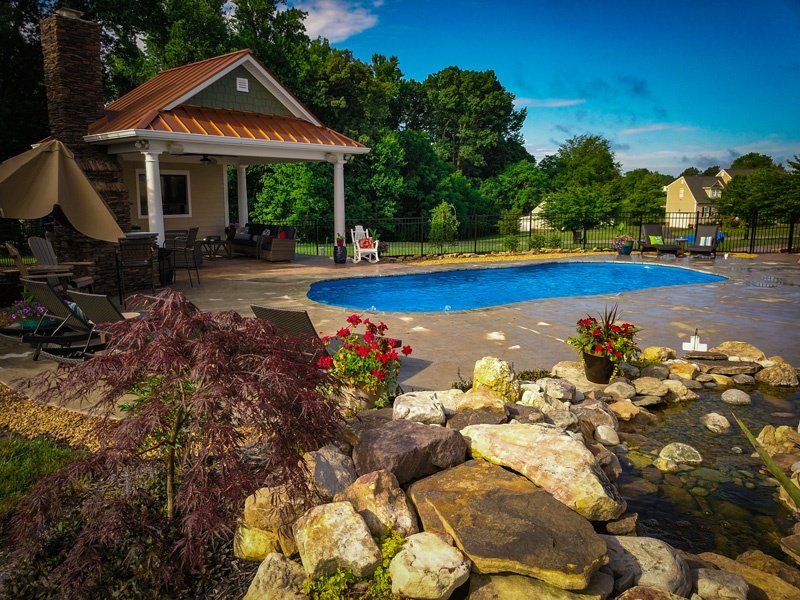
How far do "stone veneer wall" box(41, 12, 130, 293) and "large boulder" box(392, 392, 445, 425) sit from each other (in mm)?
8836

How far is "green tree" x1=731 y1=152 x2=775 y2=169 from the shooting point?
69950 mm

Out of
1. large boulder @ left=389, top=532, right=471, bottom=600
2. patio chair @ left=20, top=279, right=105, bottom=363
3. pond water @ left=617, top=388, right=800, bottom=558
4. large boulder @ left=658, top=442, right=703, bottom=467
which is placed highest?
patio chair @ left=20, top=279, right=105, bottom=363

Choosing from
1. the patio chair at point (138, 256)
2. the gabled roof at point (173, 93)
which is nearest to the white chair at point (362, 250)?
the gabled roof at point (173, 93)

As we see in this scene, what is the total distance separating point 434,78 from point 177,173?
31.8 m

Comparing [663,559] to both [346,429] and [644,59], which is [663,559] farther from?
[644,59]

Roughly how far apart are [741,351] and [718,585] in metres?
5.15

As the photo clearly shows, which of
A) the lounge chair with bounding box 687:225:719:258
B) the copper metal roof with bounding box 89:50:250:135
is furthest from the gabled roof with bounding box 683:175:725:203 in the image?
the copper metal roof with bounding box 89:50:250:135

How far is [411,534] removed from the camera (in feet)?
10.3

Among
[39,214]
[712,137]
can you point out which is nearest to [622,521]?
[39,214]

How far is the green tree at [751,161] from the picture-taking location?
229 ft

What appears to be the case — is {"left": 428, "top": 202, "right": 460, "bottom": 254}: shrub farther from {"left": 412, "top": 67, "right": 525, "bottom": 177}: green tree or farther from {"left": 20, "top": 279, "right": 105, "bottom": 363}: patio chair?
{"left": 412, "top": 67, "right": 525, "bottom": 177}: green tree

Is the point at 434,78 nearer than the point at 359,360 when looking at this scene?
No

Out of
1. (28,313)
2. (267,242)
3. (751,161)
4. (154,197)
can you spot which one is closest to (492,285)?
(267,242)

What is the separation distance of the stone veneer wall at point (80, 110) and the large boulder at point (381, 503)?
962 cm
